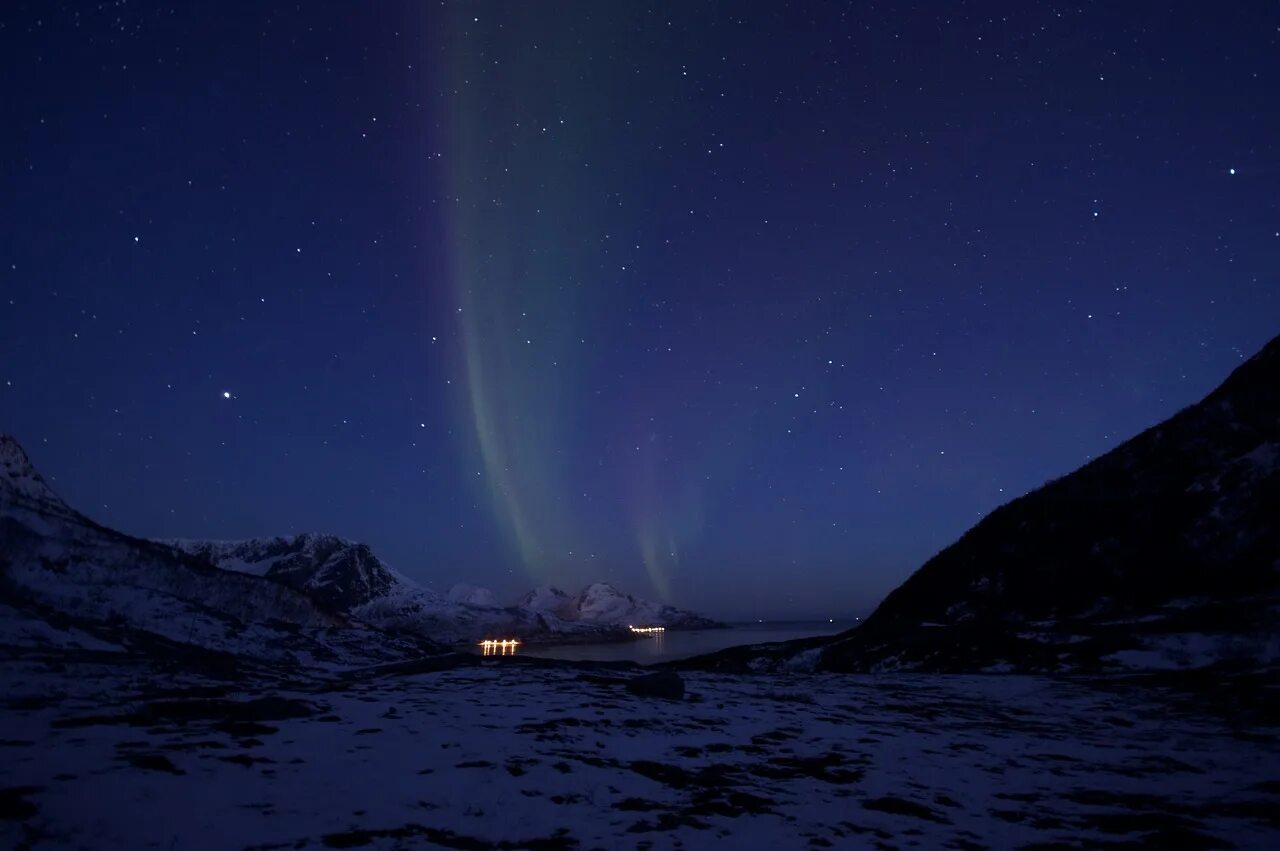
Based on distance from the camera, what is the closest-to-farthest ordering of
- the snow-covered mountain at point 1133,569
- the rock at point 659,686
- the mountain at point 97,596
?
the rock at point 659,686 → the mountain at point 97,596 → the snow-covered mountain at point 1133,569

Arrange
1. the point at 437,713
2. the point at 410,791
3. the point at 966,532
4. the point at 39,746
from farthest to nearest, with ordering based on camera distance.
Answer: the point at 966,532, the point at 437,713, the point at 39,746, the point at 410,791

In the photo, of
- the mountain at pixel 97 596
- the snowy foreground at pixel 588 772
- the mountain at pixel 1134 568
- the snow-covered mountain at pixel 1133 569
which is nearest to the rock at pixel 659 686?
the snowy foreground at pixel 588 772

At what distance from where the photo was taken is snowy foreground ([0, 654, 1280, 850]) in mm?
7781

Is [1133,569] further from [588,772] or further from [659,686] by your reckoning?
[588,772]

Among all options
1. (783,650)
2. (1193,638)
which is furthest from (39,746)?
(783,650)

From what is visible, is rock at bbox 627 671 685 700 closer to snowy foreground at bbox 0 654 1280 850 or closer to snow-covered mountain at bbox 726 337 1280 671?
snowy foreground at bbox 0 654 1280 850

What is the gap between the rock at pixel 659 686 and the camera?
66.8 ft

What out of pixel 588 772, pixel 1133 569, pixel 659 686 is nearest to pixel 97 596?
pixel 659 686

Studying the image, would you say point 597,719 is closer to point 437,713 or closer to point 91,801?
point 437,713

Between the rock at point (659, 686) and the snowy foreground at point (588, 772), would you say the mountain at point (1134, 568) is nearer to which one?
the snowy foreground at point (588, 772)

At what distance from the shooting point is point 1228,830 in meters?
8.35

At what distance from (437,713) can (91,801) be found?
8.27m

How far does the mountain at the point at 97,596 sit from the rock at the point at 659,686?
2122 cm

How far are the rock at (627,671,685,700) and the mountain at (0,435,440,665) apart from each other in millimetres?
21221
